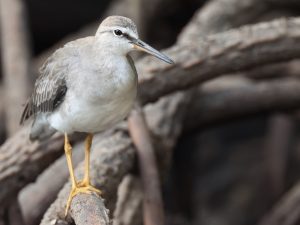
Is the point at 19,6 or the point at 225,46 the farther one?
the point at 19,6

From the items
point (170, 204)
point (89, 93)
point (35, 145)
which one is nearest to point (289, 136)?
point (170, 204)

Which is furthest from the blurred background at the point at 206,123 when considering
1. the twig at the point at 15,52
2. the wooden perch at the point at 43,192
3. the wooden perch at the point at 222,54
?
the wooden perch at the point at 43,192

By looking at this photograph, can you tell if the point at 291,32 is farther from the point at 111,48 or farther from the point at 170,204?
the point at 170,204

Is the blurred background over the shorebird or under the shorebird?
under

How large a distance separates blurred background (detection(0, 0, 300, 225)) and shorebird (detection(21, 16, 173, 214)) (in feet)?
4.63

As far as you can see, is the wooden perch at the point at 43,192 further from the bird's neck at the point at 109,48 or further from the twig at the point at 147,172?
the bird's neck at the point at 109,48

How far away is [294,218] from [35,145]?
5.18ft

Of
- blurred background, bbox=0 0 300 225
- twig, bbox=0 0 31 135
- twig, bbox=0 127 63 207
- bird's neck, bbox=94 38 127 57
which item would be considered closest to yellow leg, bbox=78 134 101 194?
twig, bbox=0 127 63 207

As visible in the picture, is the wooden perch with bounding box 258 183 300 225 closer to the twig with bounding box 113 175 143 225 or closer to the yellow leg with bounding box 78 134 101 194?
the twig with bounding box 113 175 143 225

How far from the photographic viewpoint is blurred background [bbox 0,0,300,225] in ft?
15.8

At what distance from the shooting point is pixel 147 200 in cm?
361

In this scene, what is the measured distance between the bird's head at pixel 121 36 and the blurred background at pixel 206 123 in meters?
1.44

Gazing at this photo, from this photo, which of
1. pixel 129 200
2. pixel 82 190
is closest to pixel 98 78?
pixel 82 190

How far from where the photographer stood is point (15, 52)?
4859 millimetres
